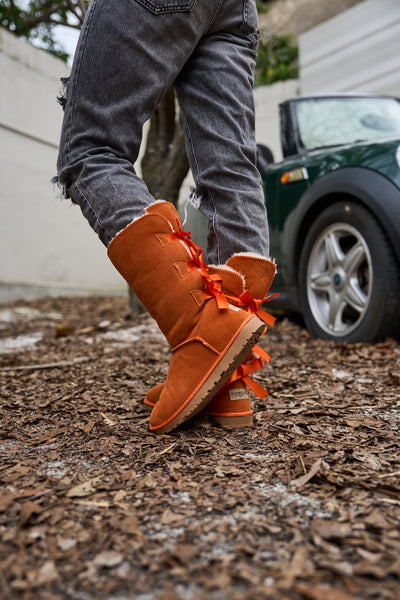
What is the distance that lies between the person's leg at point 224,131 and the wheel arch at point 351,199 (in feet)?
4.06

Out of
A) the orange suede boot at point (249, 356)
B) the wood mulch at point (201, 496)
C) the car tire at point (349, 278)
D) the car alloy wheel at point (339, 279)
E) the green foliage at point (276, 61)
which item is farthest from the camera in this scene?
the green foliage at point (276, 61)

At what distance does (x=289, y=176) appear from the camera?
330 cm

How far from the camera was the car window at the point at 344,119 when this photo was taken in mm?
3404

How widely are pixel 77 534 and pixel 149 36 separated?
3.70 ft

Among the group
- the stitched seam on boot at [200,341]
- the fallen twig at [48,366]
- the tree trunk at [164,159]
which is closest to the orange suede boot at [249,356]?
the stitched seam on boot at [200,341]

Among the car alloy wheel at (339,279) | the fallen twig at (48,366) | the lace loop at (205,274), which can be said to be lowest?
the fallen twig at (48,366)

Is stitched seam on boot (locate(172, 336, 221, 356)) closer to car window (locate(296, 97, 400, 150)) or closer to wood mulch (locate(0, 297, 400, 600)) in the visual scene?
wood mulch (locate(0, 297, 400, 600))

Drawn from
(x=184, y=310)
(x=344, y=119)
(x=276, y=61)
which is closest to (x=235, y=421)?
(x=184, y=310)

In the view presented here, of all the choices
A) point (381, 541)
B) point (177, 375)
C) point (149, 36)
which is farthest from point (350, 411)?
point (149, 36)

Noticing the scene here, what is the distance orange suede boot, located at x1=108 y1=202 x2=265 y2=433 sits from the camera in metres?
1.33

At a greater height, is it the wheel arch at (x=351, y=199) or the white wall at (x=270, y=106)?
the white wall at (x=270, y=106)

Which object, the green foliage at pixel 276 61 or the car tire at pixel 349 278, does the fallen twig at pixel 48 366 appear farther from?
the green foliage at pixel 276 61

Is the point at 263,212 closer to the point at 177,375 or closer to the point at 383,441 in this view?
the point at 177,375

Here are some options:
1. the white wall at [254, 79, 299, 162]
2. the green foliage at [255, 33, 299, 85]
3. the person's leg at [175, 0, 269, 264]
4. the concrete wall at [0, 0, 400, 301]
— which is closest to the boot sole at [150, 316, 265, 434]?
the person's leg at [175, 0, 269, 264]
